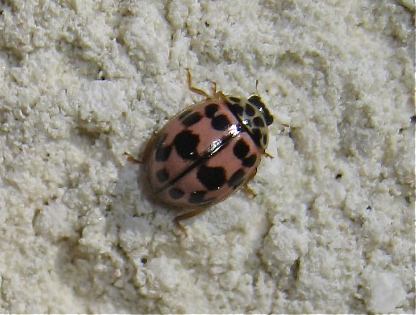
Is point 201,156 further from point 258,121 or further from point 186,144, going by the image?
point 258,121

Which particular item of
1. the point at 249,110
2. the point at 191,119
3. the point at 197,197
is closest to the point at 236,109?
the point at 249,110

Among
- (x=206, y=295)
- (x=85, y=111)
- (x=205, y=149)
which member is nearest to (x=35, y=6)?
(x=85, y=111)

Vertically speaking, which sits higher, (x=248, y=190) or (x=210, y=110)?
(x=210, y=110)

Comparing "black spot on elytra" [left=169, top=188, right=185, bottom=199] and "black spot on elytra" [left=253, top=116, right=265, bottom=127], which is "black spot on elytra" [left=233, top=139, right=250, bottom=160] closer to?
"black spot on elytra" [left=253, top=116, right=265, bottom=127]

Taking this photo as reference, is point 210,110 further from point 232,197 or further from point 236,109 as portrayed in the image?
point 232,197

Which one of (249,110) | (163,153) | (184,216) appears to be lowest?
(184,216)

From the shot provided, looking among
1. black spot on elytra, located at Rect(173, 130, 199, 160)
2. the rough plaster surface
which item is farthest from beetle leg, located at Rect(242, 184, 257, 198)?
black spot on elytra, located at Rect(173, 130, 199, 160)

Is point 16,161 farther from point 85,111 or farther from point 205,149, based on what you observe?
point 205,149

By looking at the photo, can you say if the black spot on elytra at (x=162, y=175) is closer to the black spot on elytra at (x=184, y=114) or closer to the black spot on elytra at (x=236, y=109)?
the black spot on elytra at (x=184, y=114)
